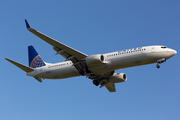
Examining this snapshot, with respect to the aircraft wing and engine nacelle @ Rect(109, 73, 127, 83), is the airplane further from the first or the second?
engine nacelle @ Rect(109, 73, 127, 83)

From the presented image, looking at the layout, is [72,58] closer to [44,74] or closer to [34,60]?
[44,74]

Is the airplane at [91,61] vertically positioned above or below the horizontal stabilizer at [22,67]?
below

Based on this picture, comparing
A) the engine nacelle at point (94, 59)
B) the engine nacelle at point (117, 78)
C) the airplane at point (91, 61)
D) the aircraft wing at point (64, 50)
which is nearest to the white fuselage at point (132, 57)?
the airplane at point (91, 61)

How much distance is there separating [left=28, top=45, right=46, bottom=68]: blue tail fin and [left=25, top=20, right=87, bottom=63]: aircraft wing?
755cm

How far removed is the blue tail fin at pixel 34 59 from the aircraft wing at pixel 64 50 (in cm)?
755

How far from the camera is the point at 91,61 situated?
36125mm

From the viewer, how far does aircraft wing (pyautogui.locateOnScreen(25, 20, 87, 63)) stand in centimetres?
3313

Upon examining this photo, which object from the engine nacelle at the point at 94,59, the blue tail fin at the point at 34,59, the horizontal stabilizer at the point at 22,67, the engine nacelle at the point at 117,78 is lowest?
the engine nacelle at the point at 117,78

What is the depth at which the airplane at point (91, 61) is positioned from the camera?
115ft

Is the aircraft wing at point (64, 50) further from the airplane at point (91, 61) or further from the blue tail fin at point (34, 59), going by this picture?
the blue tail fin at point (34, 59)

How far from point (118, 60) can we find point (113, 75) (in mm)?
8098

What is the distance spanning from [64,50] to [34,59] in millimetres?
11568

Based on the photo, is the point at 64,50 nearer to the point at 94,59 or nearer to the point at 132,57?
the point at 94,59

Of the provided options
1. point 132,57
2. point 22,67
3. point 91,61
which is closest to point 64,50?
point 91,61
